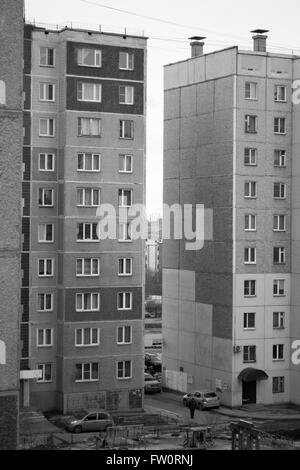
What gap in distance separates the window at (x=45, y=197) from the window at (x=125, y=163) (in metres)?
3.85

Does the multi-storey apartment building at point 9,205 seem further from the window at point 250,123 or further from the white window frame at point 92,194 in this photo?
the window at point 250,123

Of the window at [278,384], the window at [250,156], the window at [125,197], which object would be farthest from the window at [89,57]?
the window at [278,384]

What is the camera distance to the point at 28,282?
1911 inches

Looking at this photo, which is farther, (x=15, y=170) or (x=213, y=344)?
(x=213, y=344)

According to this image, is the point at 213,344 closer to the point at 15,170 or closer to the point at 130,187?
the point at 130,187

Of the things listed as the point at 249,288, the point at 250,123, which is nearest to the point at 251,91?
the point at 250,123

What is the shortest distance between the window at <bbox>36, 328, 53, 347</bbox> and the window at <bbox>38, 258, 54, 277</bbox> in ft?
9.11

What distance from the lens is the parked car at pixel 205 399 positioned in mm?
51156

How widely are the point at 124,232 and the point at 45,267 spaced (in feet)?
14.6

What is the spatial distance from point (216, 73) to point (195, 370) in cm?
1676

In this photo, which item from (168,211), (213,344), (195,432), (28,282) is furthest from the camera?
(168,211)

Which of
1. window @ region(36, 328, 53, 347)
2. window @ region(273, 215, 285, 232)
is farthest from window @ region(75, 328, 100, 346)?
window @ region(273, 215, 285, 232)

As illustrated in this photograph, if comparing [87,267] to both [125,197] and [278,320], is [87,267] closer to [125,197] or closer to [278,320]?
[125,197]
